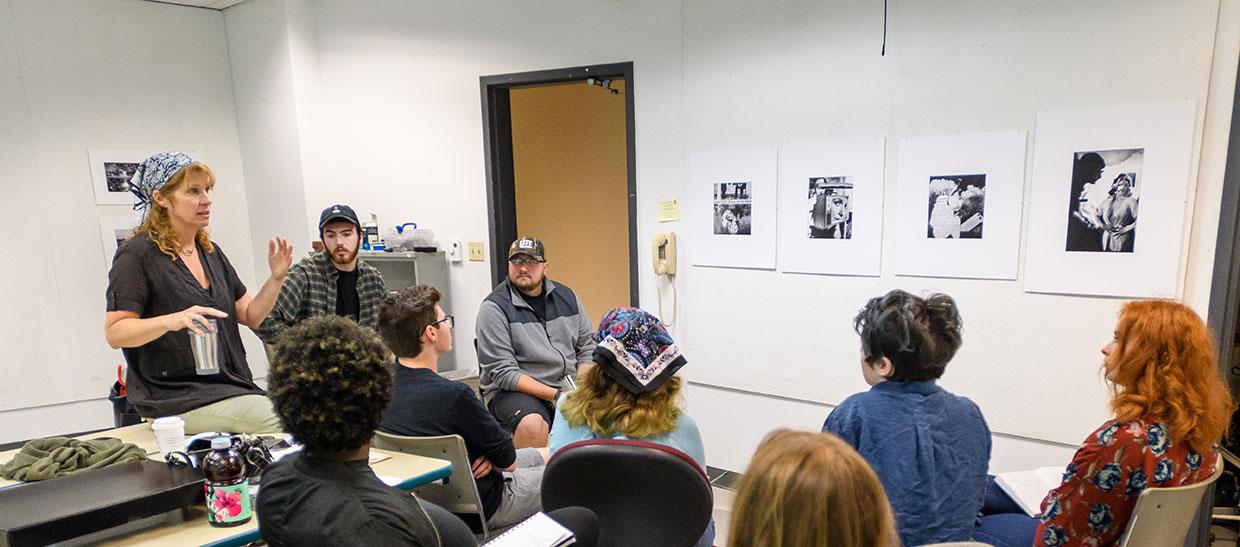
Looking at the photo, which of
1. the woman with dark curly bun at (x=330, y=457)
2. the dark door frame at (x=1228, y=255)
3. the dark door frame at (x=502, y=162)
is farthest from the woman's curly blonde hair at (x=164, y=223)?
the dark door frame at (x=1228, y=255)

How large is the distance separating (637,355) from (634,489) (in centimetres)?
32

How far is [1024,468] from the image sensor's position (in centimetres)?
258

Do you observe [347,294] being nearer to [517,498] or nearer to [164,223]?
[164,223]

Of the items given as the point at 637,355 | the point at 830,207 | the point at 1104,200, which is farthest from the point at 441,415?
the point at 1104,200

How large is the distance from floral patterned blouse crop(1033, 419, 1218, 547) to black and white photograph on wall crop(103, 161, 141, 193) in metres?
4.97

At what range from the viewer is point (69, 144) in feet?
12.6

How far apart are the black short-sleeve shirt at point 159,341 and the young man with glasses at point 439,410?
0.64m

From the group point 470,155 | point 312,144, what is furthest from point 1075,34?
point 312,144

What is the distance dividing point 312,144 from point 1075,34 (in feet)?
13.0

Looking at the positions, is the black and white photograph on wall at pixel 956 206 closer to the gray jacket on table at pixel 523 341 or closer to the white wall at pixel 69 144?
the gray jacket on table at pixel 523 341

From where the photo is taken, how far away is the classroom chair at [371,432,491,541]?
179 centimetres

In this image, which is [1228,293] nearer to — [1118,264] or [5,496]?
[1118,264]

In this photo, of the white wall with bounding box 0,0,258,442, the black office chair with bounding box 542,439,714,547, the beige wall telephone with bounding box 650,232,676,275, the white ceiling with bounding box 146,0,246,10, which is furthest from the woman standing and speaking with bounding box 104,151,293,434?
the white ceiling with bounding box 146,0,246,10

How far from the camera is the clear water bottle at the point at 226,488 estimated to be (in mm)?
1451
